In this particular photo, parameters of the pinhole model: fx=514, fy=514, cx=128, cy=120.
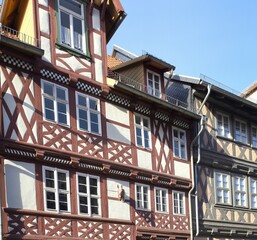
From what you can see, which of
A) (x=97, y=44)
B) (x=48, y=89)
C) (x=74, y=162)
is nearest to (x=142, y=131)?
(x=97, y=44)

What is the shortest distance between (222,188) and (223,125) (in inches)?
120

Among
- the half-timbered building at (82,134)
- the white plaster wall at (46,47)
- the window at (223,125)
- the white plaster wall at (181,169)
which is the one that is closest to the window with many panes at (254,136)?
the window at (223,125)

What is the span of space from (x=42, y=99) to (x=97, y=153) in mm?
2862

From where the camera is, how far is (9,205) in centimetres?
1441

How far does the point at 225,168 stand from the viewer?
24641 mm

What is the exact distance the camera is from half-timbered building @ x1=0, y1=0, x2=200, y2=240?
15094 mm

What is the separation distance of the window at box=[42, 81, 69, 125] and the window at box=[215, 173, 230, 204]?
32.9 feet

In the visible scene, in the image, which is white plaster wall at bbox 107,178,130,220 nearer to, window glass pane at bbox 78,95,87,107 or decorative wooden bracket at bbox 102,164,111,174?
decorative wooden bracket at bbox 102,164,111,174

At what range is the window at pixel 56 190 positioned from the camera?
1567 centimetres

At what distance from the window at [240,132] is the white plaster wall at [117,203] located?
9.16 m

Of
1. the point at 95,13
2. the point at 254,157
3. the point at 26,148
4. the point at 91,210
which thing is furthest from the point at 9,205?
the point at 254,157

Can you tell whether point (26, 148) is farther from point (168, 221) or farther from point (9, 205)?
point (168, 221)

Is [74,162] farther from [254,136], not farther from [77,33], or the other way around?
[254,136]

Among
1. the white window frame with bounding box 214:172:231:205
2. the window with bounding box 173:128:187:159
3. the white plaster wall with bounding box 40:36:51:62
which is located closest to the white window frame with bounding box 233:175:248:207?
the white window frame with bounding box 214:172:231:205
